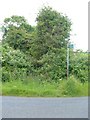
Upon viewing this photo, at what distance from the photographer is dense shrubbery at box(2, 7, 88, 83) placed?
12.4 metres

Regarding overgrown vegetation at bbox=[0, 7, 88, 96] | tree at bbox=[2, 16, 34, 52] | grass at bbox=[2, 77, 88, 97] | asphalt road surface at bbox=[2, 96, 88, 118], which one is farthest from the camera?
tree at bbox=[2, 16, 34, 52]

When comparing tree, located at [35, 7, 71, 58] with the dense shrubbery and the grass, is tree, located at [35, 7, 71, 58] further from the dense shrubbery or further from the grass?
the grass

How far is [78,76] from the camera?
1243cm

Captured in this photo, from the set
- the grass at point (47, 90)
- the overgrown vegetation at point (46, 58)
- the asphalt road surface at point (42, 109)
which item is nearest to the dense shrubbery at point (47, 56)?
the overgrown vegetation at point (46, 58)

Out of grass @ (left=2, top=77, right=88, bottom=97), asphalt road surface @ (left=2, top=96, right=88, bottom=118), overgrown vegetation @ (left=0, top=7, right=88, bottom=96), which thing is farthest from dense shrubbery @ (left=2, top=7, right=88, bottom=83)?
asphalt road surface @ (left=2, top=96, right=88, bottom=118)

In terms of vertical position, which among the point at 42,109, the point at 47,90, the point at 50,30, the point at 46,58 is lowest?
the point at 42,109

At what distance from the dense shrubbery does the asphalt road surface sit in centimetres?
379

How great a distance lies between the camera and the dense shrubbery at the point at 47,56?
488 inches

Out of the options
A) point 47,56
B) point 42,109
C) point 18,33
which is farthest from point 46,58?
point 42,109

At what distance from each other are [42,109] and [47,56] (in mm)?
5777

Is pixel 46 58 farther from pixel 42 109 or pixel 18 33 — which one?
pixel 42 109

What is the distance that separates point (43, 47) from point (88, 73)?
2.23m

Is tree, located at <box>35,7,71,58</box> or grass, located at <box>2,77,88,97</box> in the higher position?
tree, located at <box>35,7,71,58</box>

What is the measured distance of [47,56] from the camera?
499 inches
